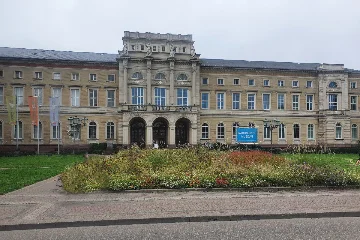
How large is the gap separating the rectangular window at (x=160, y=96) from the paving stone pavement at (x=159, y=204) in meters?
34.8

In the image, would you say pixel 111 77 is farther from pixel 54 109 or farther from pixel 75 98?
pixel 54 109

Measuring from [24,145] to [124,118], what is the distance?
1425cm

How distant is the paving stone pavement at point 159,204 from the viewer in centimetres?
922

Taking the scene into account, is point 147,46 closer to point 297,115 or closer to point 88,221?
point 297,115

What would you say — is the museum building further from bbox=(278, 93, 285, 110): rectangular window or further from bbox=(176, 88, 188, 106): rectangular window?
bbox=(176, 88, 188, 106): rectangular window

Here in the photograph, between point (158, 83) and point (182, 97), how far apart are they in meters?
4.05

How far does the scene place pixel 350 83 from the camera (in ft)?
176

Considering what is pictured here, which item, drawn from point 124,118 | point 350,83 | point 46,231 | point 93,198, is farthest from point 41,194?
point 350,83

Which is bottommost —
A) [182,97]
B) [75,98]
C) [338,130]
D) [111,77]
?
[338,130]

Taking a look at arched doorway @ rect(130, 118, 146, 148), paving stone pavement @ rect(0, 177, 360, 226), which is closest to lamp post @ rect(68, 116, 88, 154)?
arched doorway @ rect(130, 118, 146, 148)

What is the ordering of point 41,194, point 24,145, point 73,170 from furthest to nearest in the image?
point 24,145, point 73,170, point 41,194

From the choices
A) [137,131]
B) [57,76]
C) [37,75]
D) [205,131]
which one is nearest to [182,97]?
[205,131]

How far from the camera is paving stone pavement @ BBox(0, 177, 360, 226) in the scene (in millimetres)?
9219

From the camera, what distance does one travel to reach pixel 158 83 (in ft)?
157
